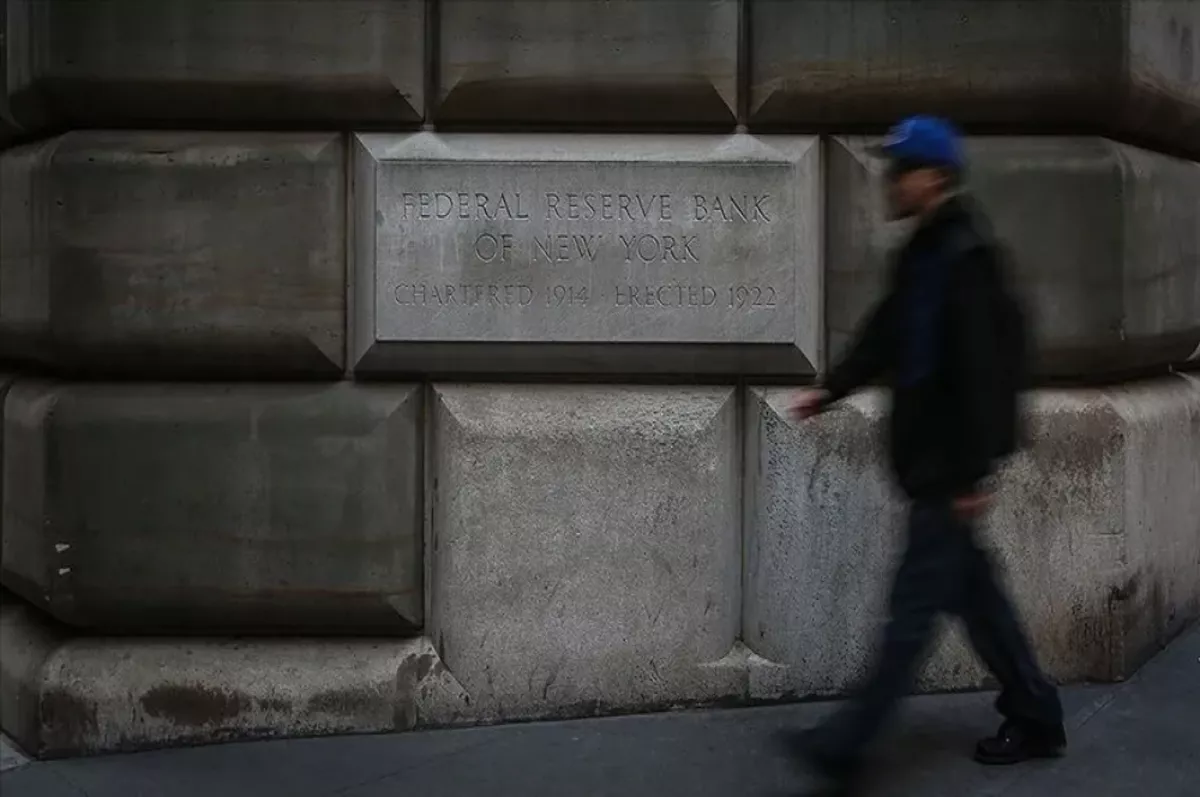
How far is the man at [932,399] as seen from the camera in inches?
135

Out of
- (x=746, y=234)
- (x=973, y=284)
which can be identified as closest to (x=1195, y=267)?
(x=746, y=234)

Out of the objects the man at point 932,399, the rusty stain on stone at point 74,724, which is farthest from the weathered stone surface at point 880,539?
the rusty stain on stone at point 74,724

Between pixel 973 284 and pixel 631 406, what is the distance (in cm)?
145

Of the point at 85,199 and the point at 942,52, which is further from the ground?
the point at 942,52

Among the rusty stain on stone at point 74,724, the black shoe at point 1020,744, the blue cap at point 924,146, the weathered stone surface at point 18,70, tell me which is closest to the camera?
the blue cap at point 924,146

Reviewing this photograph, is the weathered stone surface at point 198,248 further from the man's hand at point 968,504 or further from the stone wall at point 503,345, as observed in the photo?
the man's hand at point 968,504

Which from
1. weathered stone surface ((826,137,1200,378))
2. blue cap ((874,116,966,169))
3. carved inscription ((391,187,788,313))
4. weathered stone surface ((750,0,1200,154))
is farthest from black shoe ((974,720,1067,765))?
weathered stone surface ((750,0,1200,154))

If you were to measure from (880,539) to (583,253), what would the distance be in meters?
1.41

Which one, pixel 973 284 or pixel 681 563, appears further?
pixel 681 563

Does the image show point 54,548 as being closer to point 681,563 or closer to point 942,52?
point 681,563

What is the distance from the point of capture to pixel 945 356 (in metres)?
3.50

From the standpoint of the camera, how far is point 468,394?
4602 millimetres

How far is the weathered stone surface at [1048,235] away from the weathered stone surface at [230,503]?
5.19 feet

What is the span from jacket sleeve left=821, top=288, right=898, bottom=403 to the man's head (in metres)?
0.26
